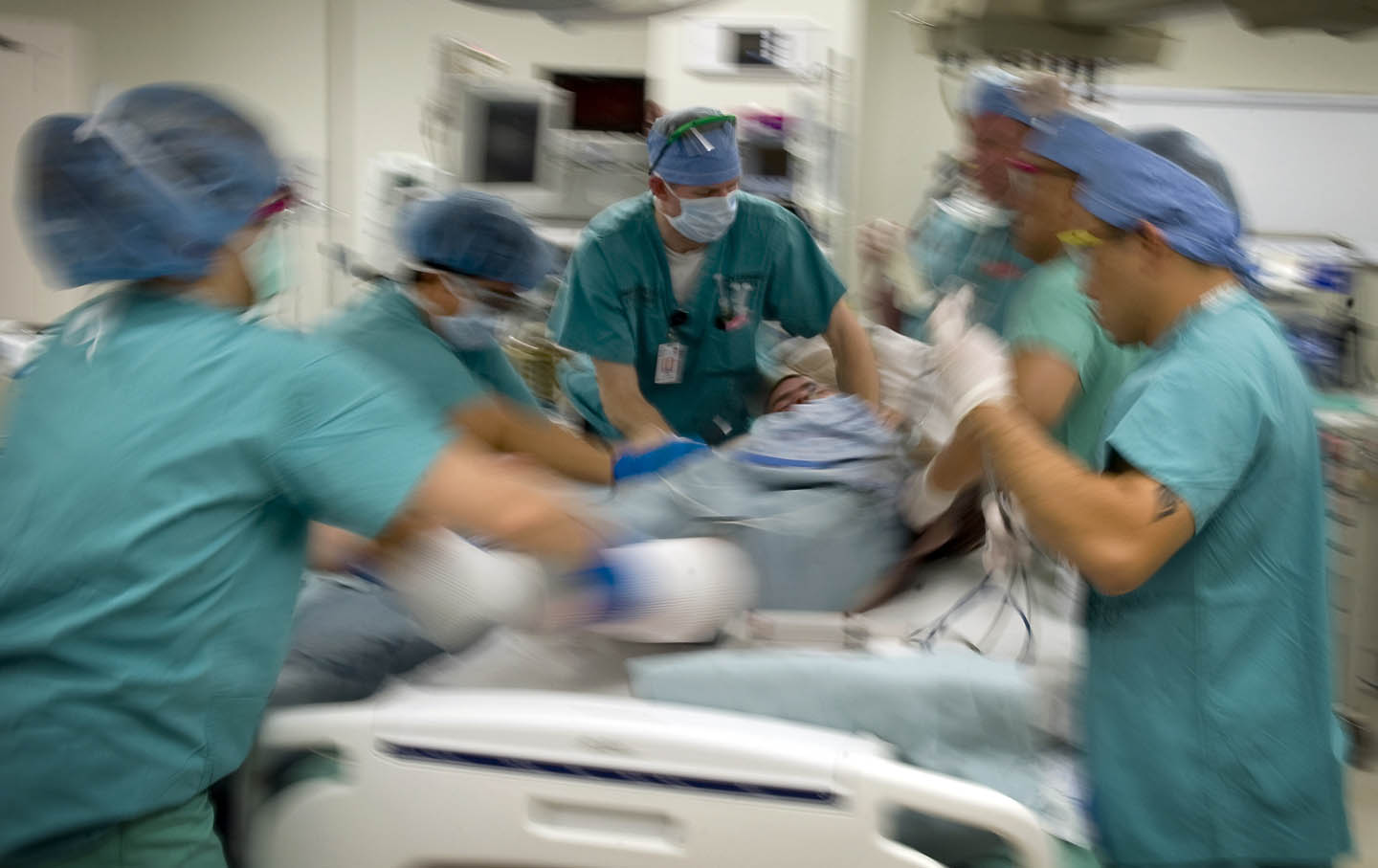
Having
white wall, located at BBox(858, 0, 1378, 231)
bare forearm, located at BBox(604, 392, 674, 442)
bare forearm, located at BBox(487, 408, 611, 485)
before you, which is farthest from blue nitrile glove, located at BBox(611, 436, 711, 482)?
white wall, located at BBox(858, 0, 1378, 231)

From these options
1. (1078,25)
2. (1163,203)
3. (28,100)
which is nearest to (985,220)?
(1078,25)

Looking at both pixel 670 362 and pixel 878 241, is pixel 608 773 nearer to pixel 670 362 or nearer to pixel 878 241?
pixel 670 362

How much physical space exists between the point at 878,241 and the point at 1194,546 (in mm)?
1804

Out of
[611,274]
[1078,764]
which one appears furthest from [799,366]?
[1078,764]

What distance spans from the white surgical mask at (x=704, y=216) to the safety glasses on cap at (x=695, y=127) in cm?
7

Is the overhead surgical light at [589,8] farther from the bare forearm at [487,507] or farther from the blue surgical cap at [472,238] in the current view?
the bare forearm at [487,507]

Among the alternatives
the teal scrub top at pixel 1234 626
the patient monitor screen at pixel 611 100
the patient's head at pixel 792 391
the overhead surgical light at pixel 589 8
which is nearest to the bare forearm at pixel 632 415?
the patient's head at pixel 792 391

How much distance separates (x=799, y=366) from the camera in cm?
296

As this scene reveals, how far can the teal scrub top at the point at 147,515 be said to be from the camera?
1.10 m

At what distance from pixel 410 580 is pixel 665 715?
1.15 feet

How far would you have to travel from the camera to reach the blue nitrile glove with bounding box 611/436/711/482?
2131 mm

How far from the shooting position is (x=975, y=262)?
2.26 metres

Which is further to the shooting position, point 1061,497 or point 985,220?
point 985,220

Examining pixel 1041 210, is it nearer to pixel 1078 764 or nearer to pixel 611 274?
pixel 1078 764
